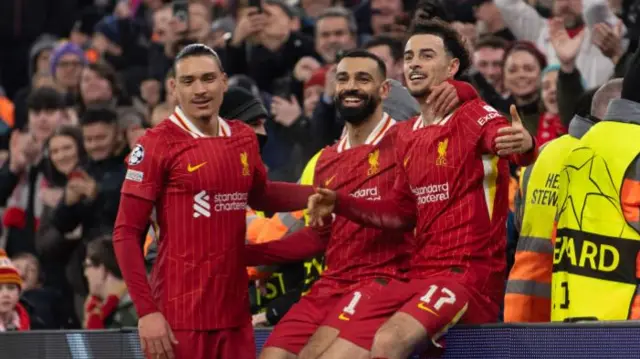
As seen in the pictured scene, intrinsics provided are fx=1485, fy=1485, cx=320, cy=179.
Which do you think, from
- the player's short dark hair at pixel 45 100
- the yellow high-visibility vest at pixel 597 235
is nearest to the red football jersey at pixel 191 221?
the yellow high-visibility vest at pixel 597 235

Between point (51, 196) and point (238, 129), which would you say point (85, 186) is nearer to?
point (51, 196)

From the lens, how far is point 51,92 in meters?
14.0

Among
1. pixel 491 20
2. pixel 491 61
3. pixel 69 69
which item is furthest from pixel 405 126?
pixel 69 69

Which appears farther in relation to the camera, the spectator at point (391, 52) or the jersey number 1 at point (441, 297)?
the spectator at point (391, 52)

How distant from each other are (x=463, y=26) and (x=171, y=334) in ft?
18.7

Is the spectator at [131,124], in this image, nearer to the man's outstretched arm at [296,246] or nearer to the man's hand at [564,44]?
the man's hand at [564,44]

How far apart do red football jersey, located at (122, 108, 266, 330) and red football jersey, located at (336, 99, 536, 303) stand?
1.92ft

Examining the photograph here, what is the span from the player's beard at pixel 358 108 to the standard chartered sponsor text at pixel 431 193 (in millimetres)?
553

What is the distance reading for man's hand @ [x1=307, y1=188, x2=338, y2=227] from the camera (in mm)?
7098

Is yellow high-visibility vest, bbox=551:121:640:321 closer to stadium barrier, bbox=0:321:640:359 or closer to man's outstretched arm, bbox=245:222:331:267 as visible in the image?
stadium barrier, bbox=0:321:640:359

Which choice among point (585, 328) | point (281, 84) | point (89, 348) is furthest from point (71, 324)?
point (585, 328)

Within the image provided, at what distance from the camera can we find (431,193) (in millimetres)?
7152

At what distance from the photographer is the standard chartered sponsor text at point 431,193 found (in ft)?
23.3

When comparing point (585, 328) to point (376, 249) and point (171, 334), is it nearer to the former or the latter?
point (376, 249)
